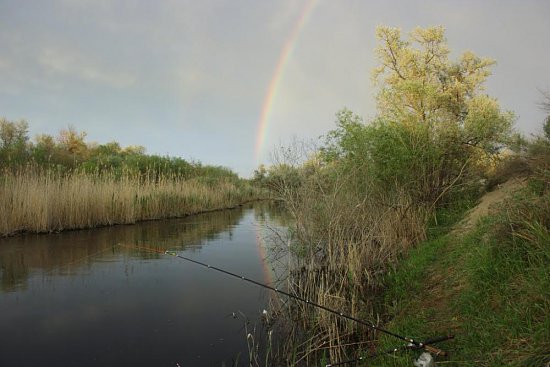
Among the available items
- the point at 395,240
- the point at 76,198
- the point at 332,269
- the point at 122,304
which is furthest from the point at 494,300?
the point at 76,198

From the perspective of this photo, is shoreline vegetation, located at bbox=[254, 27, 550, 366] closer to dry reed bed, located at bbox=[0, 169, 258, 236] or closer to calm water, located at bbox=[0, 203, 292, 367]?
calm water, located at bbox=[0, 203, 292, 367]

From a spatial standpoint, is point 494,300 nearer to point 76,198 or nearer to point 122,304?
point 122,304

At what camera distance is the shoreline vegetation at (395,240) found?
14.0ft

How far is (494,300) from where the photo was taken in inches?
173

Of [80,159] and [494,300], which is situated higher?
[80,159]

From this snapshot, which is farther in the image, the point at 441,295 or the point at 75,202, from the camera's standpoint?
the point at 75,202

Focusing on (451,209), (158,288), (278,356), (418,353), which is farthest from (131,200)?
(418,353)

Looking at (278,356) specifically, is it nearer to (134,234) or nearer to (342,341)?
(342,341)

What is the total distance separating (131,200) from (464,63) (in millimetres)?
27851

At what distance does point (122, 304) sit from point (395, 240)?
5781 mm

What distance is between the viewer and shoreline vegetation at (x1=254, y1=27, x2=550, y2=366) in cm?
426

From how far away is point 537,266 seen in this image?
434cm

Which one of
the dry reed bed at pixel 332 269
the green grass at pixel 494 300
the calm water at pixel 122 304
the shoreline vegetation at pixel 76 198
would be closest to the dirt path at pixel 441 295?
the green grass at pixel 494 300

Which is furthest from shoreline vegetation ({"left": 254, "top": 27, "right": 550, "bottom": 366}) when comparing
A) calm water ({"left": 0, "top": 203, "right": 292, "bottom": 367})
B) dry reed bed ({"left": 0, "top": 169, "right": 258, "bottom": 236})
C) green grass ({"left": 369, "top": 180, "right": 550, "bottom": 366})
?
dry reed bed ({"left": 0, "top": 169, "right": 258, "bottom": 236})
